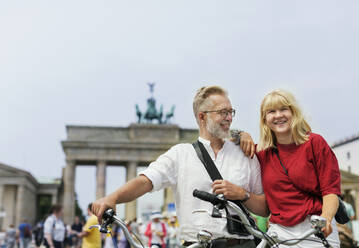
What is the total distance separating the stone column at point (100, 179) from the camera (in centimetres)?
5375

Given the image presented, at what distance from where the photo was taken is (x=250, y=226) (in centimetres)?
Result: 288

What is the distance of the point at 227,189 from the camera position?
3254mm

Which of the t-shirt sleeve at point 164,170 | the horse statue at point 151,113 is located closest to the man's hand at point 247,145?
the t-shirt sleeve at point 164,170

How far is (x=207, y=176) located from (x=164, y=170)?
0.32 metres

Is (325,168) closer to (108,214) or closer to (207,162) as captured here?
(207,162)

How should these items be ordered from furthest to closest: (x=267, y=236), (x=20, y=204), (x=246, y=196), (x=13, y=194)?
(x=13, y=194), (x=20, y=204), (x=246, y=196), (x=267, y=236)

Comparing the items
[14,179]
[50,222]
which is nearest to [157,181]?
[50,222]

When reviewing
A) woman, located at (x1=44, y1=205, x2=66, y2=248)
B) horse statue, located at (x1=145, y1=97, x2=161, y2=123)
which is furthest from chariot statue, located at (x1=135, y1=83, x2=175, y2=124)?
woman, located at (x1=44, y1=205, x2=66, y2=248)

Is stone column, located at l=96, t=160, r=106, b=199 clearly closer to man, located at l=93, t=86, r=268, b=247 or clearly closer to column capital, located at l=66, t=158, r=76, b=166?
column capital, located at l=66, t=158, r=76, b=166

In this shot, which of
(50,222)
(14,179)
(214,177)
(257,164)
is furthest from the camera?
(14,179)

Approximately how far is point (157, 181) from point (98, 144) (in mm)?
51054

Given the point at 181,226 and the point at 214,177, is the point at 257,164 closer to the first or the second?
the point at 214,177

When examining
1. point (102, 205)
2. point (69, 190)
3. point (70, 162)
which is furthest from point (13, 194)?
point (102, 205)

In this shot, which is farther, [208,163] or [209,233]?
[208,163]
